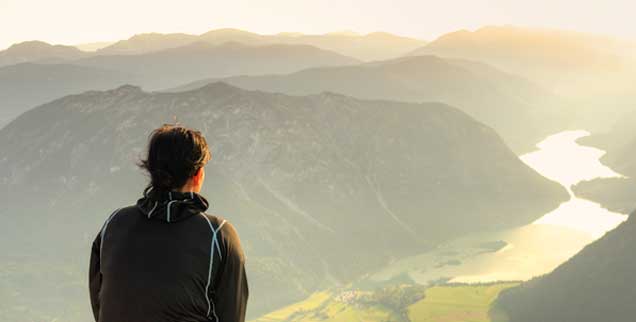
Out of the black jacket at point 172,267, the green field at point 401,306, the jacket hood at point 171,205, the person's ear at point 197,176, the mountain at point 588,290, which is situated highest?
the person's ear at point 197,176

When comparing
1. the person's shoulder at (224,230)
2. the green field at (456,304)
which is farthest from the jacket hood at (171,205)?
the green field at (456,304)

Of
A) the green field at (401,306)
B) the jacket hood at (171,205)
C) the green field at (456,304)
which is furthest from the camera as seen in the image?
the green field at (401,306)

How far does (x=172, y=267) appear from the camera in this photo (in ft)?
14.2

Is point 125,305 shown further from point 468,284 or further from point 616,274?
point 468,284

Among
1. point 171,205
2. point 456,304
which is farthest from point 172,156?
point 456,304

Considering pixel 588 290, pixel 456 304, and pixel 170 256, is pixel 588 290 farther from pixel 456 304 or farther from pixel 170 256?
pixel 170 256

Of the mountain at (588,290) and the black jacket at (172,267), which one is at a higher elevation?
the black jacket at (172,267)

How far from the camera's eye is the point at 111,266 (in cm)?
444

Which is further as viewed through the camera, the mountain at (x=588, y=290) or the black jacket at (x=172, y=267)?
the mountain at (x=588, y=290)

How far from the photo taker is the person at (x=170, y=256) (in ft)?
14.2

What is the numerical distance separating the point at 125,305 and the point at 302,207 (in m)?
193

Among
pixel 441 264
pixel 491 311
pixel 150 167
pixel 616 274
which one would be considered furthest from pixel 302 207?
pixel 150 167

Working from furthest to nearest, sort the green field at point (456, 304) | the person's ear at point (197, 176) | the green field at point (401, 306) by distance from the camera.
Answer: the green field at point (401, 306), the green field at point (456, 304), the person's ear at point (197, 176)

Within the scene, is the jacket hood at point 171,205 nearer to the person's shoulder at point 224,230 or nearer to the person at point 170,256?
the person at point 170,256
